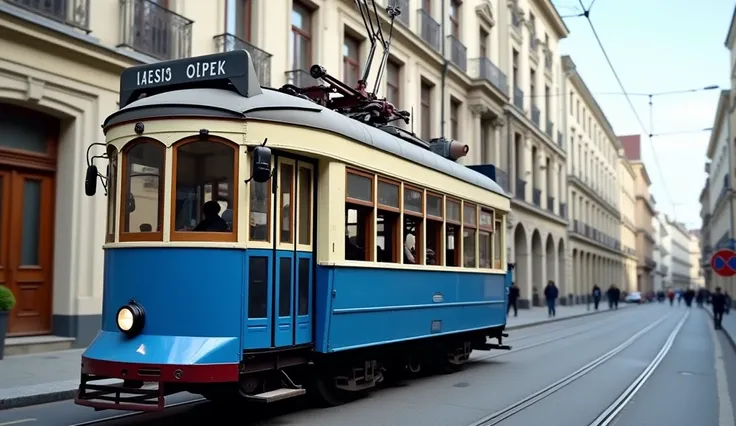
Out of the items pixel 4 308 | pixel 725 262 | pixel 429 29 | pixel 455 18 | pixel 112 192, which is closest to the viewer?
pixel 112 192

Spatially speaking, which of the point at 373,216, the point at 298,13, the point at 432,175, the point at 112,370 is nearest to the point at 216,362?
the point at 112,370

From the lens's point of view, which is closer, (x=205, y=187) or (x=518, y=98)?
(x=205, y=187)

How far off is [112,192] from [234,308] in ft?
5.63

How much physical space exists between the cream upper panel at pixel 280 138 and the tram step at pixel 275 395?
2.34 m

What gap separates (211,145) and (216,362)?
201 cm

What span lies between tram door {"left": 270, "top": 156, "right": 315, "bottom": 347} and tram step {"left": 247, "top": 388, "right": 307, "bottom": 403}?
17.4 inches

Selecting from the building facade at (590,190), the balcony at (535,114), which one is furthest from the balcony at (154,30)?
the building facade at (590,190)

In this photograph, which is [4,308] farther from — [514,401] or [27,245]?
[514,401]

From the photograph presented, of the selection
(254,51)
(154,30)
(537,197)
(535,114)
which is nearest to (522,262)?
(537,197)

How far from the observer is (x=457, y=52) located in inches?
1182

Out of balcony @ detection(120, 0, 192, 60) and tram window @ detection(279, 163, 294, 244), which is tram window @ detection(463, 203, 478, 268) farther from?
balcony @ detection(120, 0, 192, 60)

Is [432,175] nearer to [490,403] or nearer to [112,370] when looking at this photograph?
[490,403]

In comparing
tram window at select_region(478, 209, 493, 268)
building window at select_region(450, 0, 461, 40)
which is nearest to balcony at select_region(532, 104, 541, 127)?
building window at select_region(450, 0, 461, 40)

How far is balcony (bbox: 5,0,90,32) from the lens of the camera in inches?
479
